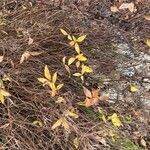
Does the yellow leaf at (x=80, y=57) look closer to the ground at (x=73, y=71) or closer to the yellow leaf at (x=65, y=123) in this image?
the ground at (x=73, y=71)

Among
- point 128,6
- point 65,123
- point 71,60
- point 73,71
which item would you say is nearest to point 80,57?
point 71,60

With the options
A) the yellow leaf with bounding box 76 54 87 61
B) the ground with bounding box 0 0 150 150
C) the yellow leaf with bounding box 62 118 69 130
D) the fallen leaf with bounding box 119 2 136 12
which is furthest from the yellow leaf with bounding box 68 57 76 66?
the fallen leaf with bounding box 119 2 136 12

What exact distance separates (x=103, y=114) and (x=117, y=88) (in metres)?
0.23

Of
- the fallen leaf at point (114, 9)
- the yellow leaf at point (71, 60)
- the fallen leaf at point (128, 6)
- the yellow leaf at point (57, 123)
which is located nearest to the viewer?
the yellow leaf at point (57, 123)

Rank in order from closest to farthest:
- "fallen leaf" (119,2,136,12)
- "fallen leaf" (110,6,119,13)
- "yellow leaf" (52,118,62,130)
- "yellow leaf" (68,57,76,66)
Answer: "yellow leaf" (52,118,62,130)
"yellow leaf" (68,57,76,66)
"fallen leaf" (119,2,136,12)
"fallen leaf" (110,6,119,13)

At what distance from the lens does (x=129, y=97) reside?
7.85 feet

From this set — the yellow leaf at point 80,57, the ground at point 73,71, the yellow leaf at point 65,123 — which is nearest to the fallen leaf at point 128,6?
the ground at point 73,71

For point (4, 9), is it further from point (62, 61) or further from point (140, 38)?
point (140, 38)

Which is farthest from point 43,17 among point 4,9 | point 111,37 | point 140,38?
point 140,38

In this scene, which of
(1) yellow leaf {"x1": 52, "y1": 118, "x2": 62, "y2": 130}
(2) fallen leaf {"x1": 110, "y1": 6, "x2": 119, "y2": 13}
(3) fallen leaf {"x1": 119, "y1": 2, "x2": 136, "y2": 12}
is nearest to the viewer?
(1) yellow leaf {"x1": 52, "y1": 118, "x2": 62, "y2": 130}

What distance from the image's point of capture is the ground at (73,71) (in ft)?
6.79

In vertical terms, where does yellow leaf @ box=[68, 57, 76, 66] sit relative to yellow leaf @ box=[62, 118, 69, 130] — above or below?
above

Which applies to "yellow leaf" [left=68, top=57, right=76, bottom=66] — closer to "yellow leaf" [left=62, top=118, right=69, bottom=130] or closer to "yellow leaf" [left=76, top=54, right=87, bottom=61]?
"yellow leaf" [left=76, top=54, right=87, bottom=61]

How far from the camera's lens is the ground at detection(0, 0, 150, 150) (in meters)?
2.07
